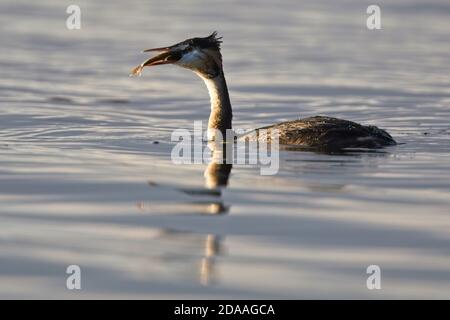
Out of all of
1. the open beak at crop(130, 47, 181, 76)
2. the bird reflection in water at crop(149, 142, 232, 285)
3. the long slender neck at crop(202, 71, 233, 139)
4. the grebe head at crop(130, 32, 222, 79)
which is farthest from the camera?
the long slender neck at crop(202, 71, 233, 139)

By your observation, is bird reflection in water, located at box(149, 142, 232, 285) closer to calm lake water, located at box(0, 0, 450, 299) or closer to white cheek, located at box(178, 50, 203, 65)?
calm lake water, located at box(0, 0, 450, 299)

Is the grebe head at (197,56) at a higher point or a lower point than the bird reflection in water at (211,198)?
higher

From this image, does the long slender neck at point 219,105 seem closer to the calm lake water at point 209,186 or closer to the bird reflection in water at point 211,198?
the bird reflection in water at point 211,198

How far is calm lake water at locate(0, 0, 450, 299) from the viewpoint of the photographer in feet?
29.0

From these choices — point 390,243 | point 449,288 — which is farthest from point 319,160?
point 449,288

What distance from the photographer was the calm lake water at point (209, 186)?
8852mm

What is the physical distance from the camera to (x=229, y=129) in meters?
16.8

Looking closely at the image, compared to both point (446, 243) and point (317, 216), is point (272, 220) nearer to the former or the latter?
point (317, 216)

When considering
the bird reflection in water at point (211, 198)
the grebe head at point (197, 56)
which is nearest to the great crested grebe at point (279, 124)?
the grebe head at point (197, 56)

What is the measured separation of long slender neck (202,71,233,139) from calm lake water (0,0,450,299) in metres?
0.69

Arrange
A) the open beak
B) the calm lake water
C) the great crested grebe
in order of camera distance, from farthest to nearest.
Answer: the open beak < the great crested grebe < the calm lake water

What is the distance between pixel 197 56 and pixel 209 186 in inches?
163

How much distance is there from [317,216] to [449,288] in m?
2.31

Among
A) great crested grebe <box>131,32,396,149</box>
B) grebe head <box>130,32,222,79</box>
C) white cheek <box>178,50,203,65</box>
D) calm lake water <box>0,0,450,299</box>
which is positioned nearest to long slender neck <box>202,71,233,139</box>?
great crested grebe <box>131,32,396,149</box>
